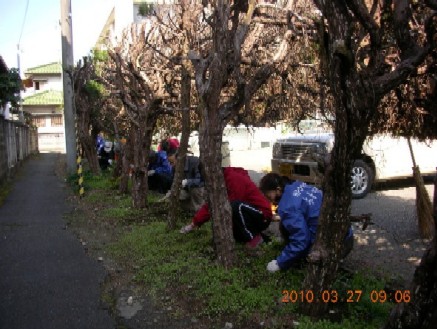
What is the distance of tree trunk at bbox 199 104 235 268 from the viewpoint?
5.17m

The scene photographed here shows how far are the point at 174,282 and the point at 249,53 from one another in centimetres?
444

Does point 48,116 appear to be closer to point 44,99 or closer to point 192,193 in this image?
point 44,99

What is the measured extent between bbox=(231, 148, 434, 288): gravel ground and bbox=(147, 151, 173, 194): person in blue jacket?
454 cm

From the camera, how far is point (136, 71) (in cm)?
945

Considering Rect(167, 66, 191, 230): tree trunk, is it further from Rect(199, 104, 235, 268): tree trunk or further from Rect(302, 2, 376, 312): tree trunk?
Rect(302, 2, 376, 312): tree trunk

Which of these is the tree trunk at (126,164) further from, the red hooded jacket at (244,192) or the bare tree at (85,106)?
the red hooded jacket at (244,192)

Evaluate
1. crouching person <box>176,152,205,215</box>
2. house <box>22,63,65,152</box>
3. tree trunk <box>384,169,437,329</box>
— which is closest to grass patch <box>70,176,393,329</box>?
tree trunk <box>384,169,437,329</box>

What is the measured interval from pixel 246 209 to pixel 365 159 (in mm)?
5824

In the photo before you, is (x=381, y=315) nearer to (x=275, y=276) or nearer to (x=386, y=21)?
(x=275, y=276)

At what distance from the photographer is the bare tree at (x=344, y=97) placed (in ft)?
10.8

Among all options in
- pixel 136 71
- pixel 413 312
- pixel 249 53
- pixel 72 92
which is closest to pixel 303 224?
pixel 413 312

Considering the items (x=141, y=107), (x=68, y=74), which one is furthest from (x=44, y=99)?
(x=141, y=107)

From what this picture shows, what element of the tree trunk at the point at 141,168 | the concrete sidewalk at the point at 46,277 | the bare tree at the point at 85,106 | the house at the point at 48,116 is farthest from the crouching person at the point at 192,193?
the house at the point at 48,116

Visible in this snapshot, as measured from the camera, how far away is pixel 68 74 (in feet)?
50.2
